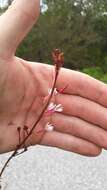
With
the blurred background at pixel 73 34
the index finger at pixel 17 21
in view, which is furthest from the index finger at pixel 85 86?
the blurred background at pixel 73 34

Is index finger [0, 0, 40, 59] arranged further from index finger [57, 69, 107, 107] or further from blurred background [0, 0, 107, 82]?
blurred background [0, 0, 107, 82]

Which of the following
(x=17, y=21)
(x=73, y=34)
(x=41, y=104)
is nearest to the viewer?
(x=17, y=21)

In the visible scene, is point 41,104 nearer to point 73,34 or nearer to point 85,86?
point 85,86

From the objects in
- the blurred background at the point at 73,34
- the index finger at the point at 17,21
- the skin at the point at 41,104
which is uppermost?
the index finger at the point at 17,21

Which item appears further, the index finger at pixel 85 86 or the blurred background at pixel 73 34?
the blurred background at pixel 73 34

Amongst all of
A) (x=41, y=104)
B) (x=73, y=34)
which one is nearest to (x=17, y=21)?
(x=41, y=104)

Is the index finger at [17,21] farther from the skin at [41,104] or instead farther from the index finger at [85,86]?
the index finger at [85,86]
